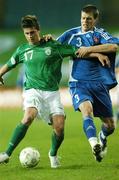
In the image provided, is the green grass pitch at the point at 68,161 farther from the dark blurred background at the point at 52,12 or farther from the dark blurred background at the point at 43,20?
the dark blurred background at the point at 52,12

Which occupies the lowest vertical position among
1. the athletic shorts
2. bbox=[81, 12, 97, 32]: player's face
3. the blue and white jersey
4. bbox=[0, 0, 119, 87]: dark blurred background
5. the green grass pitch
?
bbox=[0, 0, 119, 87]: dark blurred background

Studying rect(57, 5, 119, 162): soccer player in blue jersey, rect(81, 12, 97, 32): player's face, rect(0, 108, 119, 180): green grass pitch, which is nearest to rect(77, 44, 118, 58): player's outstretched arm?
rect(57, 5, 119, 162): soccer player in blue jersey

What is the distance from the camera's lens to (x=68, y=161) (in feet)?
30.5

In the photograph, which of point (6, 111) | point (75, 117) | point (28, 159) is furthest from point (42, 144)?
point (6, 111)

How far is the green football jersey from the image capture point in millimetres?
8758

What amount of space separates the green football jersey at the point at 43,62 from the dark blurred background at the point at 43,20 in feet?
39.7

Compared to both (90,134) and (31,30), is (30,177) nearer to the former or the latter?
(90,134)

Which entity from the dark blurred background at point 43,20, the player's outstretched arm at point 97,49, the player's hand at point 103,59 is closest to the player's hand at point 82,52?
the player's outstretched arm at point 97,49

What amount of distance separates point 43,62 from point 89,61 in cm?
73

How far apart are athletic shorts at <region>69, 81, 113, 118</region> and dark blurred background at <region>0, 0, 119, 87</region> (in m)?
11.7

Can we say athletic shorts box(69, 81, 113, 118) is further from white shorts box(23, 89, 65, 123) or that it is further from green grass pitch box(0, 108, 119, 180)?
green grass pitch box(0, 108, 119, 180)

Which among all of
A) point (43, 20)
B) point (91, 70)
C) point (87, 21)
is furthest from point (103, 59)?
point (43, 20)

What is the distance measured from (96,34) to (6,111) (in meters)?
10.6

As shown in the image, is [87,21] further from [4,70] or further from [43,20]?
[43,20]
